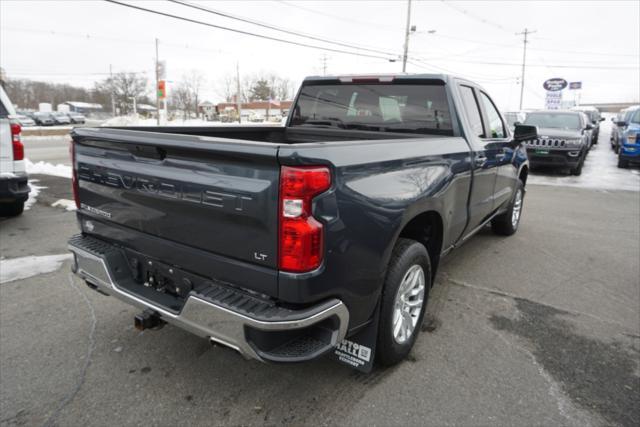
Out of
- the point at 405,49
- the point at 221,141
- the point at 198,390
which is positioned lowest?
the point at 198,390

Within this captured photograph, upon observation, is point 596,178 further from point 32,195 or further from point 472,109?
point 32,195

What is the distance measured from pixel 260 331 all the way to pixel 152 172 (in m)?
1.05

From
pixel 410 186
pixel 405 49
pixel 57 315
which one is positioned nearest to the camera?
pixel 410 186

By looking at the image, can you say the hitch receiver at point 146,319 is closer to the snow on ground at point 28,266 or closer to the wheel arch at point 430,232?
the wheel arch at point 430,232

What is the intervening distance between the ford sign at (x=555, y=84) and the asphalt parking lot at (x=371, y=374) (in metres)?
43.4

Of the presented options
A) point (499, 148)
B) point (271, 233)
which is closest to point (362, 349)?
point (271, 233)

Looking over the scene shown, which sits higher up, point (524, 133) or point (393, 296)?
point (524, 133)

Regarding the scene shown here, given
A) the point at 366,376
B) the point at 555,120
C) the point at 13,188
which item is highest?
the point at 555,120

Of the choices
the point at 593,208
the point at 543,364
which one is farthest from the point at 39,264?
the point at 593,208

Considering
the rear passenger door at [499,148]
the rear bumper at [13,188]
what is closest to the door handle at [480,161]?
the rear passenger door at [499,148]

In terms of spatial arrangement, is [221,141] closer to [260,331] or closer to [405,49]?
[260,331]

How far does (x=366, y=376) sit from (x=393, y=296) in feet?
2.03

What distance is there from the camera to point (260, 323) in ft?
6.40

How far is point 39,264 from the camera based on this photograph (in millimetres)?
4652
